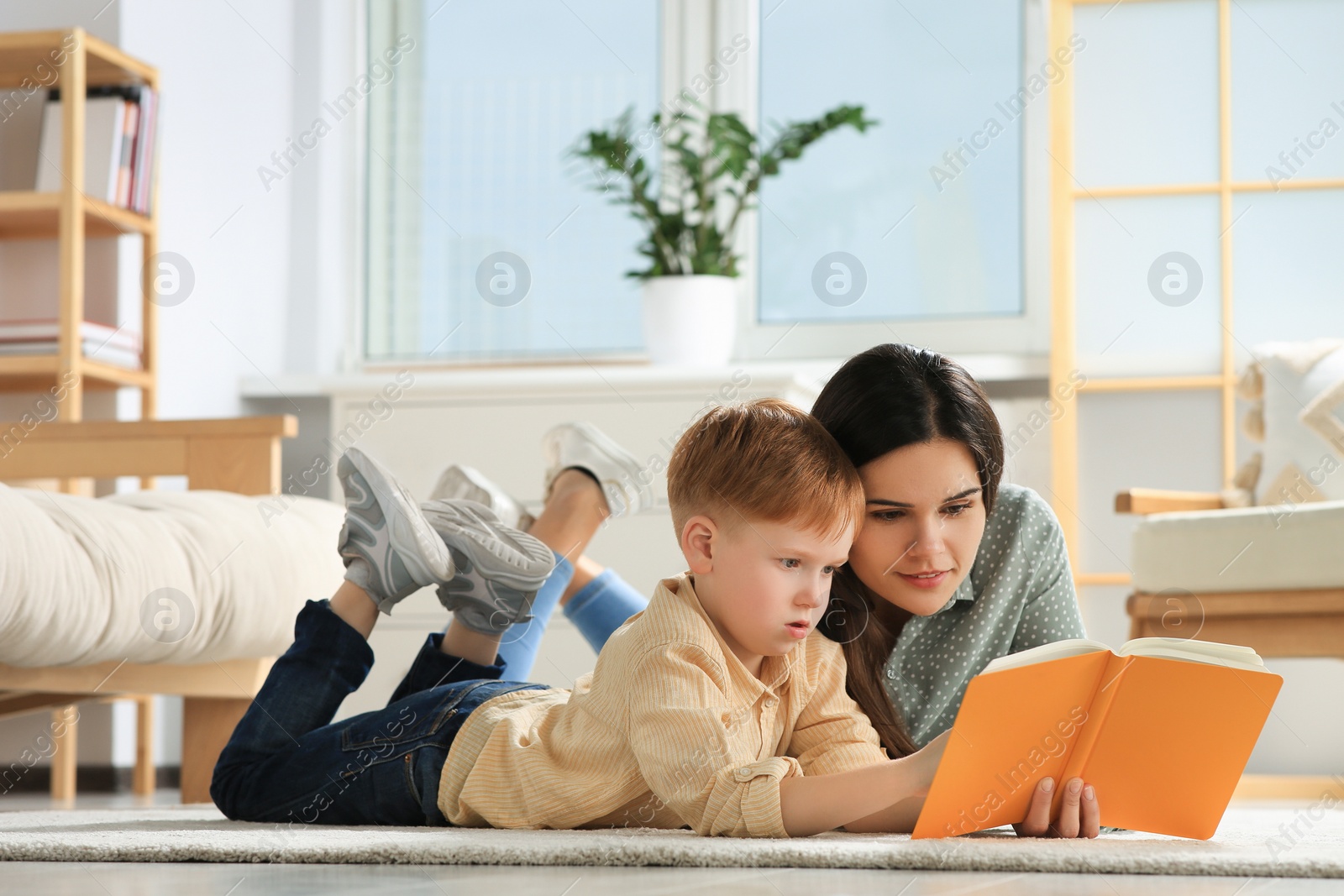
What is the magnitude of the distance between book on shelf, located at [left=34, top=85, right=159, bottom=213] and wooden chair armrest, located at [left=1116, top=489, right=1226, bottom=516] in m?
1.74

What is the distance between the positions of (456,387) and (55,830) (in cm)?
A: 152

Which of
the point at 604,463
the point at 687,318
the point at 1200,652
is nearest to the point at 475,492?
the point at 604,463

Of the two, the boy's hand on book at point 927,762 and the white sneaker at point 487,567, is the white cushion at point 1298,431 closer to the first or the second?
the white sneaker at point 487,567

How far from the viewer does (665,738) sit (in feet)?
2.99

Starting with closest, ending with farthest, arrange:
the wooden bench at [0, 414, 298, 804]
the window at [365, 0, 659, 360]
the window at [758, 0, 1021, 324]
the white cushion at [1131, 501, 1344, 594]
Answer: the wooden bench at [0, 414, 298, 804]
the white cushion at [1131, 501, 1344, 594]
the window at [758, 0, 1021, 324]
the window at [365, 0, 659, 360]

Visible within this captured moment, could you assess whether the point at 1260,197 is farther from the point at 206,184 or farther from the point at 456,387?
the point at 206,184

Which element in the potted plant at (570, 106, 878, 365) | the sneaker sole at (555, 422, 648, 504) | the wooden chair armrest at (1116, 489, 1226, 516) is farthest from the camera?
the potted plant at (570, 106, 878, 365)

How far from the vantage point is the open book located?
0.83 m

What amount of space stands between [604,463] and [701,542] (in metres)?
0.49

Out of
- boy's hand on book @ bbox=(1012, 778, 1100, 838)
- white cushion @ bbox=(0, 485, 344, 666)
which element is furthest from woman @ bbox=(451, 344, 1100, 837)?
white cushion @ bbox=(0, 485, 344, 666)

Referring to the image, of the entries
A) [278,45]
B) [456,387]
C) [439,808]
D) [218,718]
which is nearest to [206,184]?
[278,45]

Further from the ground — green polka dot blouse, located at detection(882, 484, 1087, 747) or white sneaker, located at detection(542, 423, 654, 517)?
white sneaker, located at detection(542, 423, 654, 517)

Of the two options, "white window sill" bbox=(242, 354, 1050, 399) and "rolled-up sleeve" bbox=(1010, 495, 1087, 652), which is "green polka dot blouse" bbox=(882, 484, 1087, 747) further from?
"white window sill" bbox=(242, 354, 1050, 399)

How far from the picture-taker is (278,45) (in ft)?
9.64
